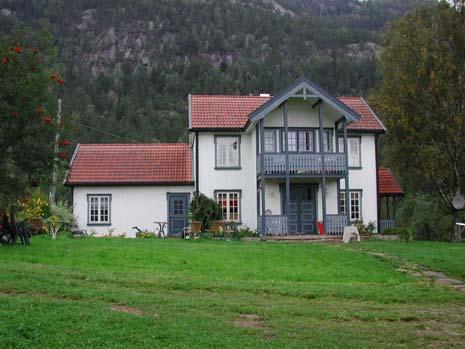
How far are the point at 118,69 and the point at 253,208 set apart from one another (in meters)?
111

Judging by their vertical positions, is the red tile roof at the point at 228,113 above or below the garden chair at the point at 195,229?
above

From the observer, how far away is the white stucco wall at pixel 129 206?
96.8 feet

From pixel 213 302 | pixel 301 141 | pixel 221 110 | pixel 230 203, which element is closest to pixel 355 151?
pixel 301 141

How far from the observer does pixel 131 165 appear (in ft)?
101

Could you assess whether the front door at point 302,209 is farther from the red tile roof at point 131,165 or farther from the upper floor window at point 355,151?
the red tile roof at point 131,165

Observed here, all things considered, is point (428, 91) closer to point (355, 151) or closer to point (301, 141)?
point (355, 151)

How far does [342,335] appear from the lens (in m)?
8.43

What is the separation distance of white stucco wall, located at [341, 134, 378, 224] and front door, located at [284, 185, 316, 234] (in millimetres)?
1861

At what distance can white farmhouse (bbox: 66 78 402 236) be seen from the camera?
94.4ft

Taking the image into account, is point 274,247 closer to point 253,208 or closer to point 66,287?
point 253,208

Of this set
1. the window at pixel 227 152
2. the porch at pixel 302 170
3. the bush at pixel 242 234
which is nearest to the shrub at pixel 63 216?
the window at pixel 227 152

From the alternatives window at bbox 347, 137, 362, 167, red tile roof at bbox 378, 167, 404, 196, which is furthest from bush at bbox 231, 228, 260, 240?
red tile roof at bbox 378, 167, 404, 196

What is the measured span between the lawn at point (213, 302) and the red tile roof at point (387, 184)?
45.9ft

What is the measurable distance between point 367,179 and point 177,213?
892cm
